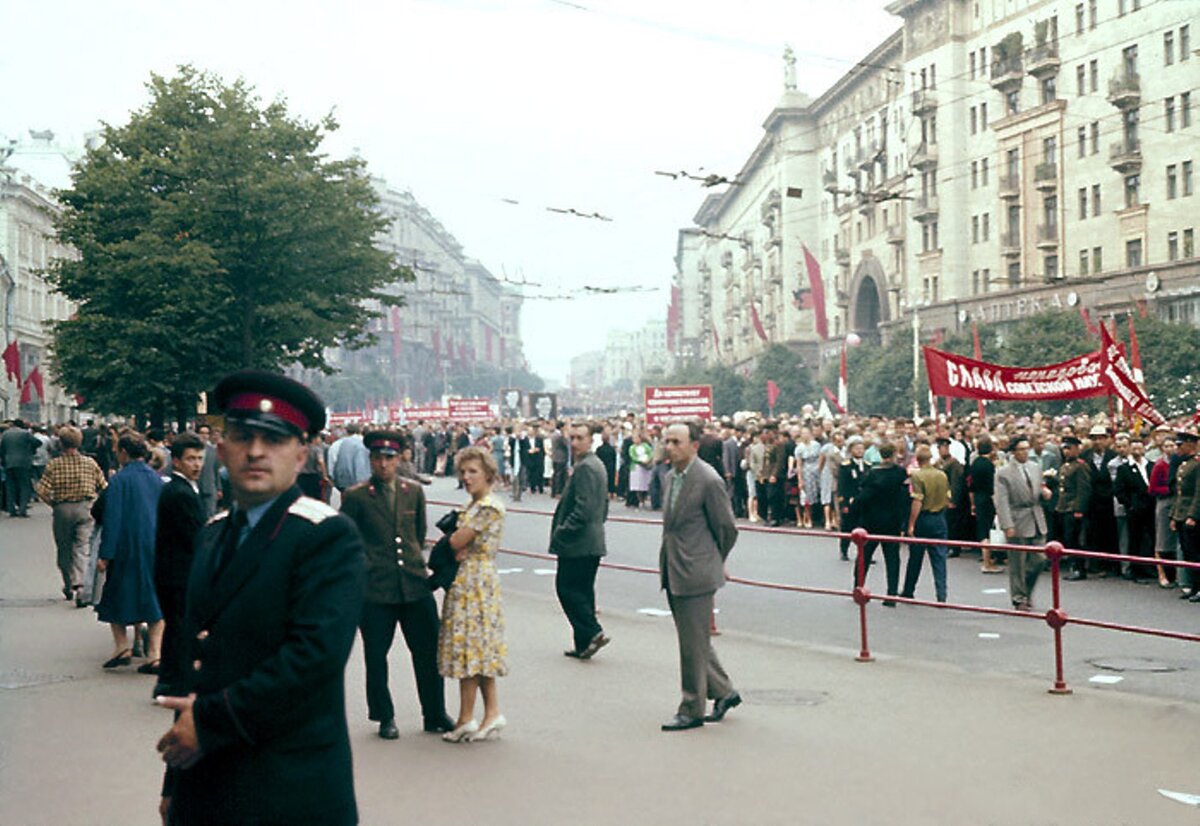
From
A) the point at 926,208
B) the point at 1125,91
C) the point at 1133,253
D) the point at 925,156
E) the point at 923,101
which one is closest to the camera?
the point at 1125,91

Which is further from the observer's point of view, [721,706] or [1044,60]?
[1044,60]

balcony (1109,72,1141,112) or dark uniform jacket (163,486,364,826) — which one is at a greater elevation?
balcony (1109,72,1141,112)

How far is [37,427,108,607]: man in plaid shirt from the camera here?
14953 millimetres

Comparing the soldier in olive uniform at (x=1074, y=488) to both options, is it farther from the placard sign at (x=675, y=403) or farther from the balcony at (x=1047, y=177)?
the balcony at (x=1047, y=177)

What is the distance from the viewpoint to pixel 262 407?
391 centimetres

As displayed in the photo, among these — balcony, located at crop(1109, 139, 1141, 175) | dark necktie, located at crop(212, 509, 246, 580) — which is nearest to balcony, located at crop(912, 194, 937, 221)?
balcony, located at crop(1109, 139, 1141, 175)

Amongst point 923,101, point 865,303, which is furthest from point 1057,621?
point 865,303

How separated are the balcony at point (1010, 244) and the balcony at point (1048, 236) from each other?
2.13 m

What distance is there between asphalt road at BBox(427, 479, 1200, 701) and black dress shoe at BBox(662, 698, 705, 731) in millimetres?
3110

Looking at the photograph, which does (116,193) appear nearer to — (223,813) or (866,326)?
(223,813)

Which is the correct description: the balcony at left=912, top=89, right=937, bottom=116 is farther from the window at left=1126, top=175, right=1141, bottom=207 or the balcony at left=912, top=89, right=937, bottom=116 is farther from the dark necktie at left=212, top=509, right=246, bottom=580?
the dark necktie at left=212, top=509, right=246, bottom=580

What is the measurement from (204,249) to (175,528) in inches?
917

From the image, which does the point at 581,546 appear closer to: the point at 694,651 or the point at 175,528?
the point at 694,651

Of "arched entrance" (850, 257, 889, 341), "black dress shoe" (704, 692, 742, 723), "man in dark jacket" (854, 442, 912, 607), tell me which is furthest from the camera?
"arched entrance" (850, 257, 889, 341)
